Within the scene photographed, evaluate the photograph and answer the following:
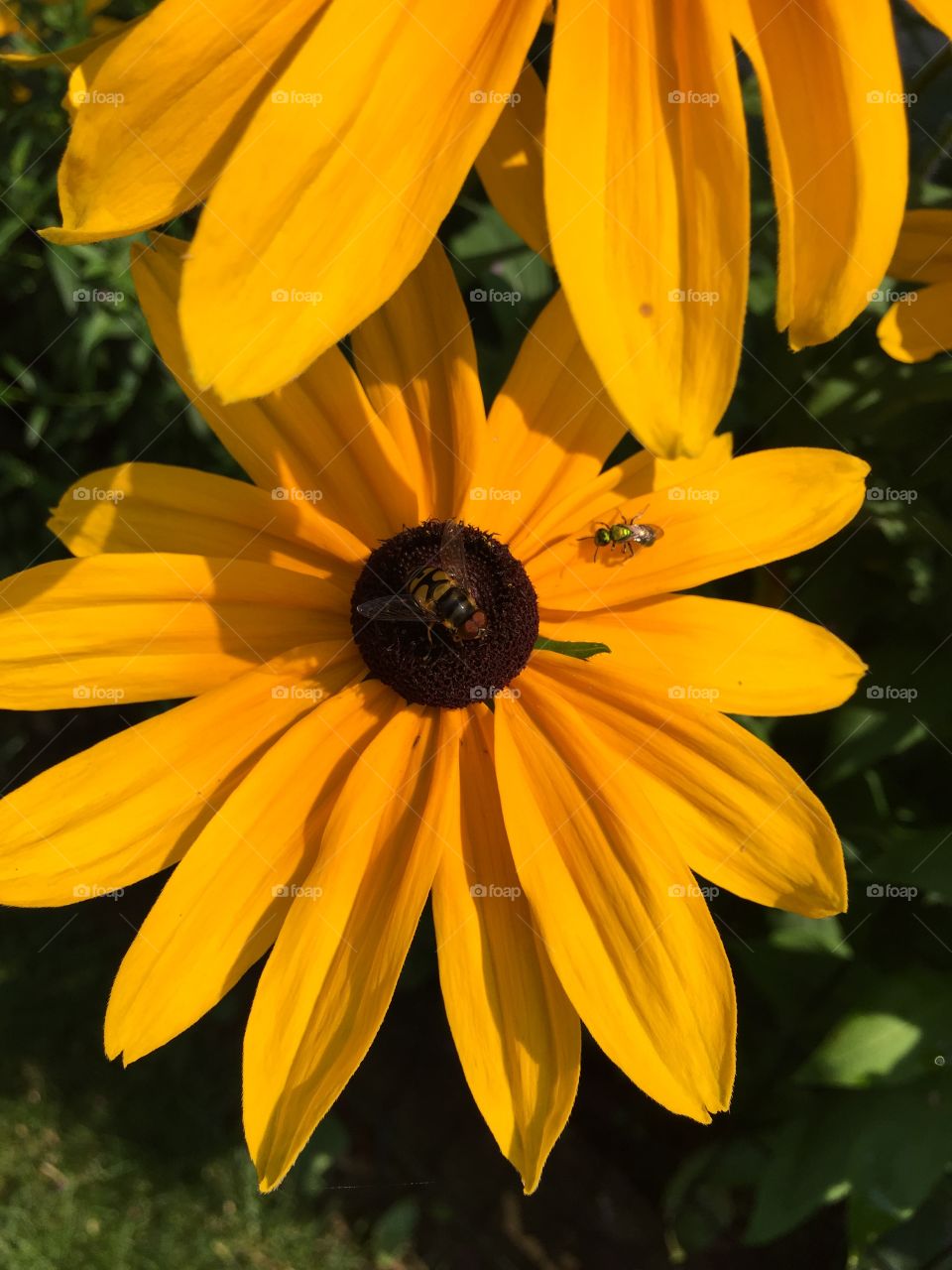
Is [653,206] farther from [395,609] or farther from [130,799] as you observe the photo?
[130,799]

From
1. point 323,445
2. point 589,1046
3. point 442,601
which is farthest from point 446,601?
point 589,1046

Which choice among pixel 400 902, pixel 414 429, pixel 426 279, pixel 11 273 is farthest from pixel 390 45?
pixel 11 273

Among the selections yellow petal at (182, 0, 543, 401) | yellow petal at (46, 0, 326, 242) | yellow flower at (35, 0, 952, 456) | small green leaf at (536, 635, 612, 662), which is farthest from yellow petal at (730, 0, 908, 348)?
small green leaf at (536, 635, 612, 662)

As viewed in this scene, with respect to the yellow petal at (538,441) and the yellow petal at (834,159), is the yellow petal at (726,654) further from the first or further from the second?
the yellow petal at (834,159)

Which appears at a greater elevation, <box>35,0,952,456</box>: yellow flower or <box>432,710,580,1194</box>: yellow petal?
<box>35,0,952,456</box>: yellow flower

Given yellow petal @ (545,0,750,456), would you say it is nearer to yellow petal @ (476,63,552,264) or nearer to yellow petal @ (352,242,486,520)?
yellow petal @ (476,63,552,264)

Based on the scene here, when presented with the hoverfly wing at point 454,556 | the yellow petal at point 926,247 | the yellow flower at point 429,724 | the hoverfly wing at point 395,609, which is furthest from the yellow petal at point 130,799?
the yellow petal at point 926,247
